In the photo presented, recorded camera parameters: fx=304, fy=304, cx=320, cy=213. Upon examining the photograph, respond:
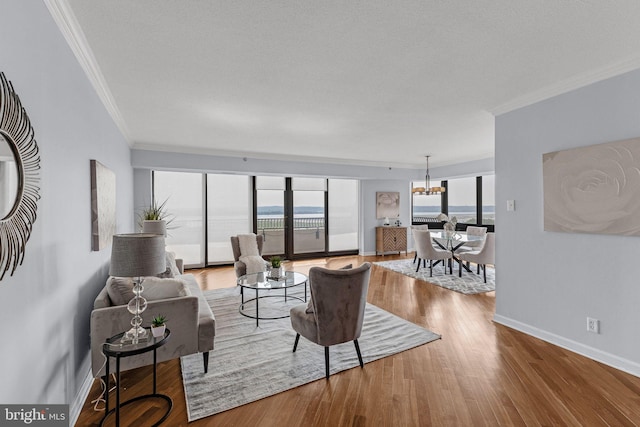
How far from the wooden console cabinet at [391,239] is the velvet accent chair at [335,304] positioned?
6.02 metres

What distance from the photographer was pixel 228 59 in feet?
8.14

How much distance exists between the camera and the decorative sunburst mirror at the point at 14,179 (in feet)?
3.96

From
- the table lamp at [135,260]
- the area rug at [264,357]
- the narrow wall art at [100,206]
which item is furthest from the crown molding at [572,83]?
the narrow wall art at [100,206]

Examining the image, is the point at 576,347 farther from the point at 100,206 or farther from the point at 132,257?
the point at 100,206

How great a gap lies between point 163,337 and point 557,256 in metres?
3.67

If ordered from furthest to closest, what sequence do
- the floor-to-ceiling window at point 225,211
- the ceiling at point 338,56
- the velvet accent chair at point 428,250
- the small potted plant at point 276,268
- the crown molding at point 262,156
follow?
the floor-to-ceiling window at point 225,211 → the velvet accent chair at point 428,250 → the crown molding at point 262,156 → the small potted plant at point 276,268 → the ceiling at point 338,56

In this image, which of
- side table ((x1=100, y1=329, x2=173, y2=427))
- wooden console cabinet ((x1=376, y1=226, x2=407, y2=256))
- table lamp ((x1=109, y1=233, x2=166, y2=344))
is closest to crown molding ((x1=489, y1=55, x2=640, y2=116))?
table lamp ((x1=109, y1=233, x2=166, y2=344))

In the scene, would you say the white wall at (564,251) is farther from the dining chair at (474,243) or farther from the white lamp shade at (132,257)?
the white lamp shade at (132,257)

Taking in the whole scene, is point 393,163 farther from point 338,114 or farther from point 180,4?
point 180,4

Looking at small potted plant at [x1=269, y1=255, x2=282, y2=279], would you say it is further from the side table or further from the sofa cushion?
the side table

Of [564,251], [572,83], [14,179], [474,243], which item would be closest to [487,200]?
[474,243]

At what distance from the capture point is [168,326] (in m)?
2.40

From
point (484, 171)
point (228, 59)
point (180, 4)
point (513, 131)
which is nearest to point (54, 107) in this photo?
point (180, 4)

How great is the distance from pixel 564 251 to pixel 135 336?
12.6 feet
